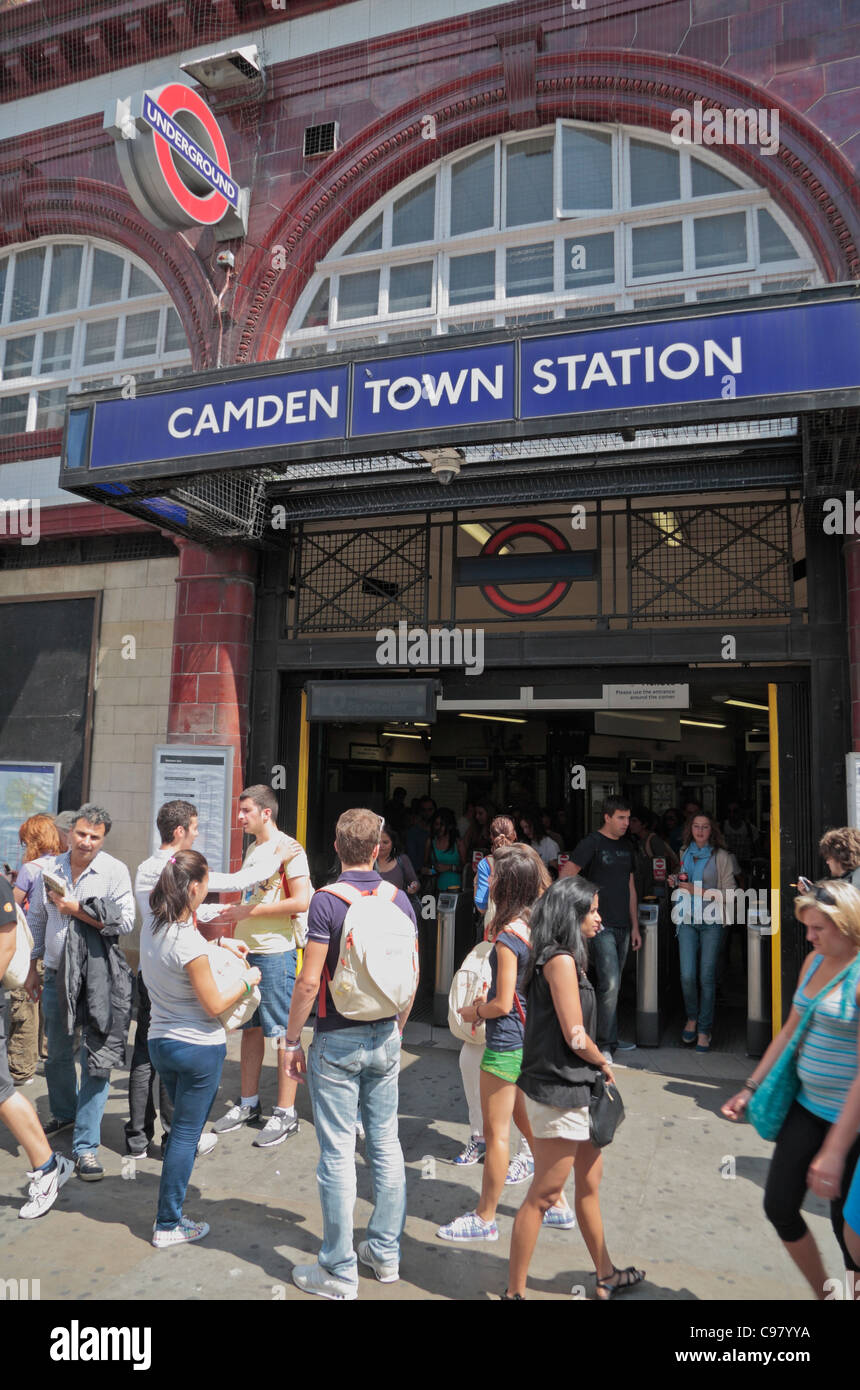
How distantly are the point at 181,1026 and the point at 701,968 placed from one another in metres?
4.58

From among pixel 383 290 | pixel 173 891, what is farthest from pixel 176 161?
pixel 173 891

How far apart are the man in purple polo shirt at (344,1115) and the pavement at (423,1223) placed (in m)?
0.15

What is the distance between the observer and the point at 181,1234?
392 centimetres

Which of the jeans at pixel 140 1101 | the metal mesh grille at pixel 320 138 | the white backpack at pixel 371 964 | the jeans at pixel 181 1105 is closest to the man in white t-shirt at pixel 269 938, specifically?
the jeans at pixel 140 1101

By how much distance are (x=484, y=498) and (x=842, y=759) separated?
343cm

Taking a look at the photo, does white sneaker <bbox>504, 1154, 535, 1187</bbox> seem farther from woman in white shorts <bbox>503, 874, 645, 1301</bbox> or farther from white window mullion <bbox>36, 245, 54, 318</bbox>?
white window mullion <bbox>36, 245, 54, 318</bbox>

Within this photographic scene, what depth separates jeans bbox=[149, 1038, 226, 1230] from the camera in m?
3.85

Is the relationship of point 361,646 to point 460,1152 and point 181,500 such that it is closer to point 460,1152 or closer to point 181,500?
point 181,500

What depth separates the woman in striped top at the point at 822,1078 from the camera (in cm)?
306

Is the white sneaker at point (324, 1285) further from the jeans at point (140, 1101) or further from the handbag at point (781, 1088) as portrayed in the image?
the handbag at point (781, 1088)

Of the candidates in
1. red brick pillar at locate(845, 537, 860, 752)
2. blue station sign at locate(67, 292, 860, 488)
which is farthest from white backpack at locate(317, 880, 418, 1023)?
red brick pillar at locate(845, 537, 860, 752)

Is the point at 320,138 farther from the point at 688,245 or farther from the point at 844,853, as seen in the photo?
the point at 844,853

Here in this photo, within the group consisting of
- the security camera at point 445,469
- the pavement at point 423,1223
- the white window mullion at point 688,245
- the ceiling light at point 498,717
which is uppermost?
the white window mullion at point 688,245
